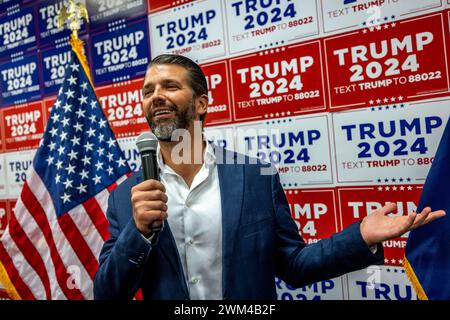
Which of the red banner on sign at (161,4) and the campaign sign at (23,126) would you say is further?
the campaign sign at (23,126)

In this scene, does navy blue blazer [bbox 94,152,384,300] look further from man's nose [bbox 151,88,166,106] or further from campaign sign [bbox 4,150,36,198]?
campaign sign [bbox 4,150,36,198]

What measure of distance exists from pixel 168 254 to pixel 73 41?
1.36 metres

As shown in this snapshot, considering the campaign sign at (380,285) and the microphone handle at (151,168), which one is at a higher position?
the microphone handle at (151,168)

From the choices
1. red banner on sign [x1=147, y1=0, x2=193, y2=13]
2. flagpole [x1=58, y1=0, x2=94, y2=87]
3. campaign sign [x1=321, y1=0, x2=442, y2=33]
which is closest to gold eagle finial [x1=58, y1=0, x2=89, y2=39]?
flagpole [x1=58, y1=0, x2=94, y2=87]

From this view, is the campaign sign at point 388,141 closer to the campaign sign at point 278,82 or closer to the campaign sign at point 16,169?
the campaign sign at point 278,82

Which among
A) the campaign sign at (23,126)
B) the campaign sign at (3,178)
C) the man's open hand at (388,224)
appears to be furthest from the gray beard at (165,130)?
the campaign sign at (3,178)

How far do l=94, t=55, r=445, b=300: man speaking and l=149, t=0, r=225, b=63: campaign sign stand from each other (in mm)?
670

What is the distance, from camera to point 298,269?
1240 mm

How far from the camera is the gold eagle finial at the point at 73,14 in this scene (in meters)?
2.10

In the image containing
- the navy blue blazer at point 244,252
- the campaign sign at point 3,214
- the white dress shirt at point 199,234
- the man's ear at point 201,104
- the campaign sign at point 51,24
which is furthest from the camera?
the campaign sign at point 3,214

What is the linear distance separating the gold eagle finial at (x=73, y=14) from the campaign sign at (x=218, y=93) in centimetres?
69

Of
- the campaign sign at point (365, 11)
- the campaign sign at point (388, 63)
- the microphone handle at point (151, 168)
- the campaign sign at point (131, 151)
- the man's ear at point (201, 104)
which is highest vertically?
the campaign sign at point (365, 11)
